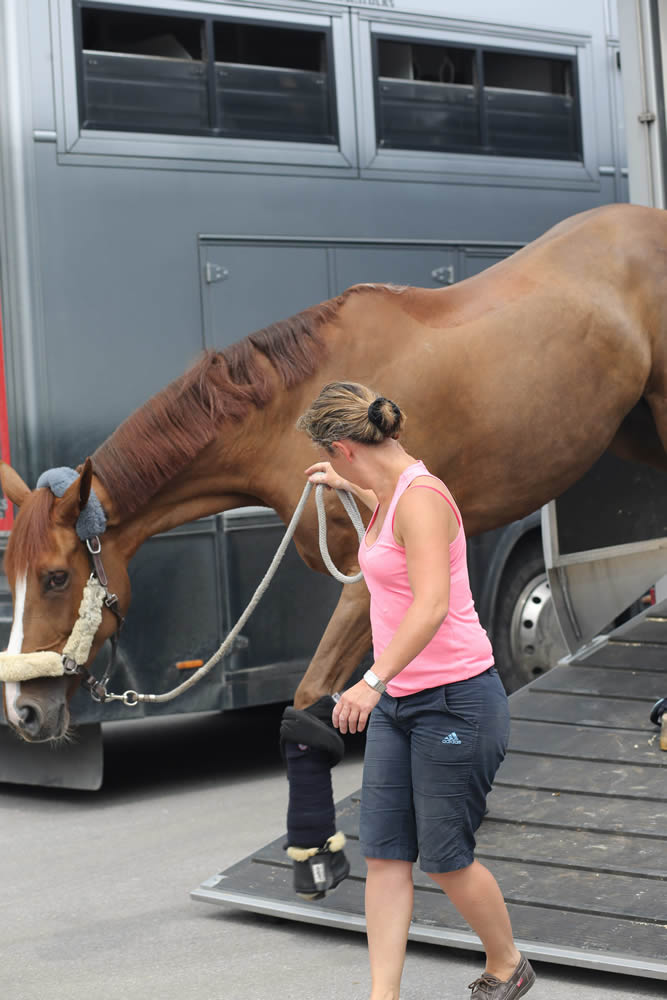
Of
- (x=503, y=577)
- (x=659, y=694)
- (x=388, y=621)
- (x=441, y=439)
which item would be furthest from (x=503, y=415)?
(x=503, y=577)

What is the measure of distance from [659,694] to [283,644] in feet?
7.72

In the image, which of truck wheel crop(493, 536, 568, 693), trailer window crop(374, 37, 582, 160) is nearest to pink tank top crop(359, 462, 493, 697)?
trailer window crop(374, 37, 582, 160)

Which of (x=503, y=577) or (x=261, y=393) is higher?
(x=261, y=393)

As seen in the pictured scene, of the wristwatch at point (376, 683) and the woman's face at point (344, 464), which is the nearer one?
the wristwatch at point (376, 683)

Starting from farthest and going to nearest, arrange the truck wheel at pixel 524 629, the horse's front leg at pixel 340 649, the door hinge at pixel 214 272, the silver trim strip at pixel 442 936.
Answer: the truck wheel at pixel 524 629, the door hinge at pixel 214 272, the horse's front leg at pixel 340 649, the silver trim strip at pixel 442 936

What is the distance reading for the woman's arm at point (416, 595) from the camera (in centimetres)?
318

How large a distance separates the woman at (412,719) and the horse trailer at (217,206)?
3.51 m

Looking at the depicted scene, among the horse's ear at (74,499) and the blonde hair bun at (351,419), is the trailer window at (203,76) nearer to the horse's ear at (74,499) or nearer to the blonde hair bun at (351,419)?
the horse's ear at (74,499)

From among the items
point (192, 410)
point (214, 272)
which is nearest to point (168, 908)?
point (192, 410)

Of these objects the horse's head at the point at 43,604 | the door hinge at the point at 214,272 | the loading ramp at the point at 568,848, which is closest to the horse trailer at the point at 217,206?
the door hinge at the point at 214,272

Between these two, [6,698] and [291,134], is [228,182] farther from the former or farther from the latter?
[6,698]

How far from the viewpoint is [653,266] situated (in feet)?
18.1

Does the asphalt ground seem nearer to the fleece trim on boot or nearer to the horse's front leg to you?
the fleece trim on boot

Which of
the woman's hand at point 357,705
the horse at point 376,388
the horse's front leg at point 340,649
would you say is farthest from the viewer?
the horse at point 376,388
